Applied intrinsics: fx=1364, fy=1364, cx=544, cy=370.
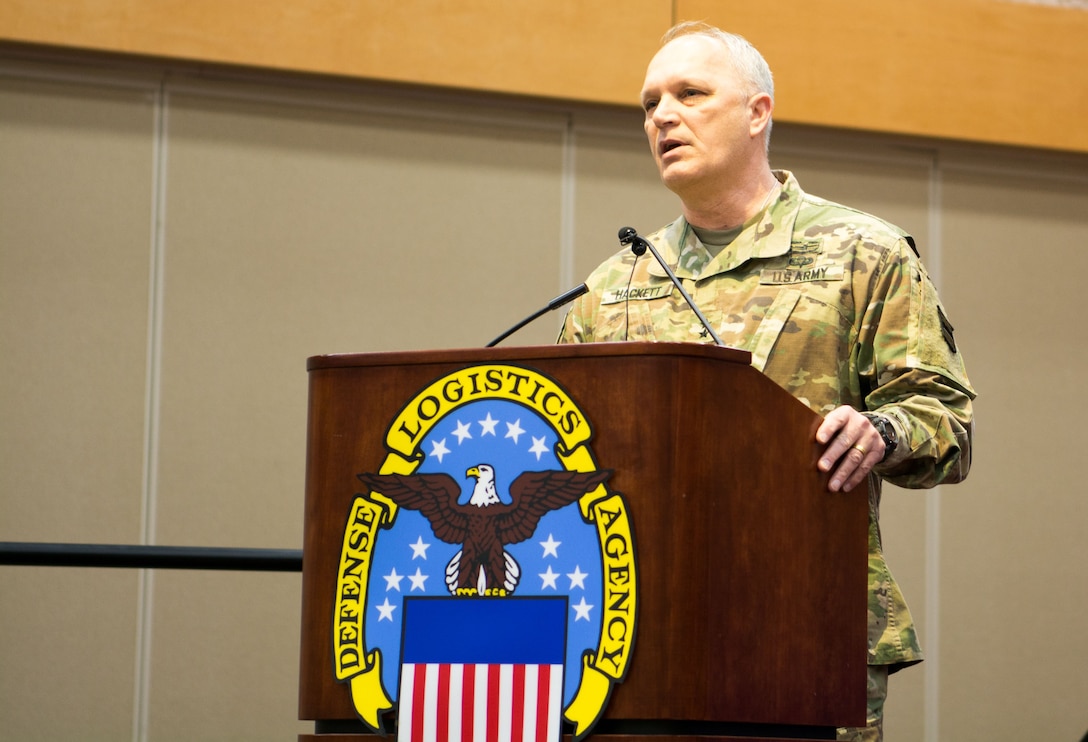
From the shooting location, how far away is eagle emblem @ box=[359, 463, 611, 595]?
1560 millimetres

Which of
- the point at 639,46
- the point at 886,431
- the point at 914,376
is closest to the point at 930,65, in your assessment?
the point at 639,46

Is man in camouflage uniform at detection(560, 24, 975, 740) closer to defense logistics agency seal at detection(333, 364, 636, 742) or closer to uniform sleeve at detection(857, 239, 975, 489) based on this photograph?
uniform sleeve at detection(857, 239, 975, 489)

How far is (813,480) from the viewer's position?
1662 millimetres

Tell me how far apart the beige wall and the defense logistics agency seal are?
3242 millimetres

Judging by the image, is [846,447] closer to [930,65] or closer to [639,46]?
[639,46]

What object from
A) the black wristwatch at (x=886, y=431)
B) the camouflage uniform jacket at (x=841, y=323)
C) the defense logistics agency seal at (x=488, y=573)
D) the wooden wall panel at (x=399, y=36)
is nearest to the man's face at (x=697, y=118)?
the camouflage uniform jacket at (x=841, y=323)

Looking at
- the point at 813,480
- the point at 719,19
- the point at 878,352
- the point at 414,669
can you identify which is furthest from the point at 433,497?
the point at 719,19

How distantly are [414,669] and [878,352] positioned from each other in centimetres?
91

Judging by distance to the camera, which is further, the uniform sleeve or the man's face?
the man's face

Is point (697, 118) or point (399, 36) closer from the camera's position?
point (697, 118)

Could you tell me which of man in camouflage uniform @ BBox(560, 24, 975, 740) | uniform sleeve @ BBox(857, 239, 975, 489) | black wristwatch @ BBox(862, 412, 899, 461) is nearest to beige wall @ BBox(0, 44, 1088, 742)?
man in camouflage uniform @ BBox(560, 24, 975, 740)

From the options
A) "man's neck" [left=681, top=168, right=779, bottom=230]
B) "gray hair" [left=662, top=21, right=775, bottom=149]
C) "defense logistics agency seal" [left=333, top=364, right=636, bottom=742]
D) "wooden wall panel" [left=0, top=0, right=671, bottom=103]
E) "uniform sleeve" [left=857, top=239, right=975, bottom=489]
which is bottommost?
"defense logistics agency seal" [left=333, top=364, right=636, bottom=742]

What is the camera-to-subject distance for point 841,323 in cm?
213

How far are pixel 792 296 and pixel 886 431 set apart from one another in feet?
1.39
